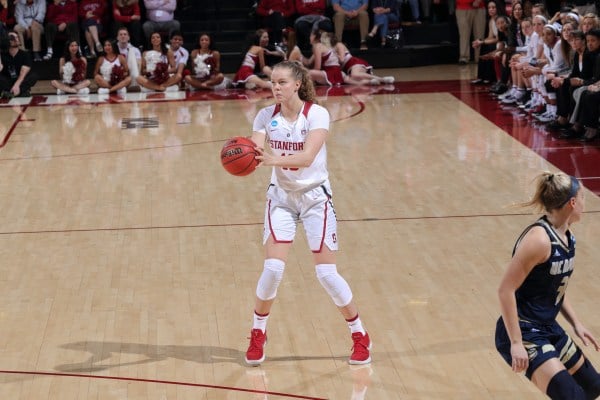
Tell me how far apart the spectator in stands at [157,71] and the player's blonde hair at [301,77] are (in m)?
12.6

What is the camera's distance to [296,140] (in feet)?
19.2

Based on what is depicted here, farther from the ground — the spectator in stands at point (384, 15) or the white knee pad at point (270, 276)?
the white knee pad at point (270, 276)

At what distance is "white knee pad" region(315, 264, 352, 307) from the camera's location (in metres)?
5.84

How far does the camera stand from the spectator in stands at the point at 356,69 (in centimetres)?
1848

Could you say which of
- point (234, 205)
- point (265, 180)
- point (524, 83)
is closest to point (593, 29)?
point (524, 83)

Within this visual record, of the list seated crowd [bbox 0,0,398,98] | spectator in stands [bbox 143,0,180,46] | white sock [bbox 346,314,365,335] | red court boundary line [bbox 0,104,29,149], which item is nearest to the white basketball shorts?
white sock [bbox 346,314,365,335]

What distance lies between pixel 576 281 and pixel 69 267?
12.2 ft

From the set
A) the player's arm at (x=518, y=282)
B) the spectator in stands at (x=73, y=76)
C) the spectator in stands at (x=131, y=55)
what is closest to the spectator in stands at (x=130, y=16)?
the spectator in stands at (x=131, y=55)

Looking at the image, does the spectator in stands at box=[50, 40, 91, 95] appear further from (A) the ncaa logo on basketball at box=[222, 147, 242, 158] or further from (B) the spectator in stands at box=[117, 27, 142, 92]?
(A) the ncaa logo on basketball at box=[222, 147, 242, 158]

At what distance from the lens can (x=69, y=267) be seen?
25.9ft

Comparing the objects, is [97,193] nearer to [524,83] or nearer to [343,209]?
[343,209]

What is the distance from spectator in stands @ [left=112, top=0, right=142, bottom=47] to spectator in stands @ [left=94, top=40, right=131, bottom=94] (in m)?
1.75

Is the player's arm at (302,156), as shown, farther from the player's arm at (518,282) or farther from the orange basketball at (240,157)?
the player's arm at (518,282)

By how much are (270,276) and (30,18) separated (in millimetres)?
15448
